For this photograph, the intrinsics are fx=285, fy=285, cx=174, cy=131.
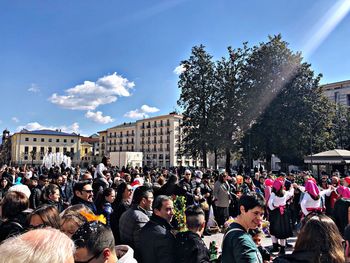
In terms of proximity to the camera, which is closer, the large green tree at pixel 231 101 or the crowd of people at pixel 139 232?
the crowd of people at pixel 139 232

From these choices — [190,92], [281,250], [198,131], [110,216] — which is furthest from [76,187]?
[190,92]

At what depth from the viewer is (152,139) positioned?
9294 cm

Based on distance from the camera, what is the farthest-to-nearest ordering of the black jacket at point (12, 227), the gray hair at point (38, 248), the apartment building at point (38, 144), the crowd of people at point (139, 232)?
the apartment building at point (38, 144) → the black jacket at point (12, 227) → the crowd of people at point (139, 232) → the gray hair at point (38, 248)

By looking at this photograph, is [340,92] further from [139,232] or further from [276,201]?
[139,232]

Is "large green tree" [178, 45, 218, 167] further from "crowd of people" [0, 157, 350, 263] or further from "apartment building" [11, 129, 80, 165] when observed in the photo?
"apartment building" [11, 129, 80, 165]

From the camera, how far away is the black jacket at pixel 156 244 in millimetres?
3230

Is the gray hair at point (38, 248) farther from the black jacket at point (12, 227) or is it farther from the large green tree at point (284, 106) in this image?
the large green tree at point (284, 106)

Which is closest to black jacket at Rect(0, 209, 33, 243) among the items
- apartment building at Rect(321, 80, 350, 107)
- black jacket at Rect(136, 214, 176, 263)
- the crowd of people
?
the crowd of people

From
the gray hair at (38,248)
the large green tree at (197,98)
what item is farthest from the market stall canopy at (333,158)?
the gray hair at (38,248)

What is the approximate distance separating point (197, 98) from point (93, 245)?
105 feet

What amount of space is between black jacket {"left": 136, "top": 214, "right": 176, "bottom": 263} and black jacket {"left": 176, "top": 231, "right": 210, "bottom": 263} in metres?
A: 0.08

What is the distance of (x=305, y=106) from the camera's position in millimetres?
26969

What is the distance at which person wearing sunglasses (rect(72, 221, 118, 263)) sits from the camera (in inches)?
79.6

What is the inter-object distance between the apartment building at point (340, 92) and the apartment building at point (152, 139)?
38.3 m
